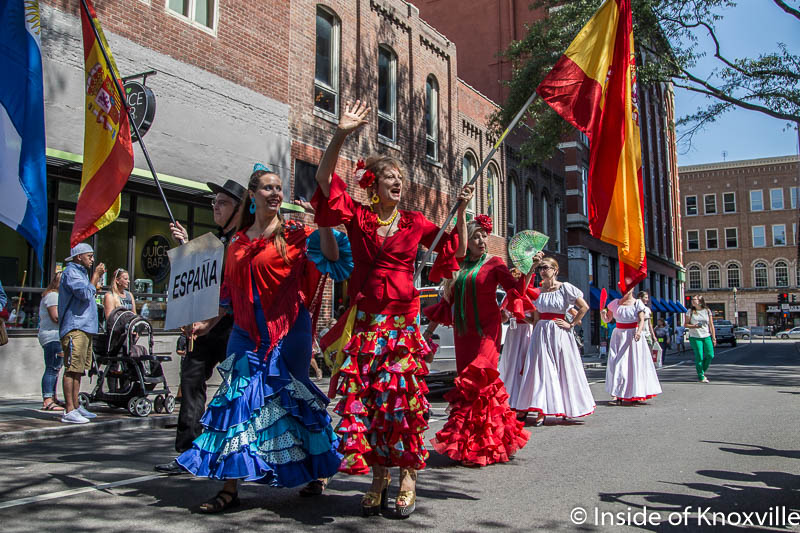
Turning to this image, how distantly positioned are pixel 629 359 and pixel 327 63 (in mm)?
11404

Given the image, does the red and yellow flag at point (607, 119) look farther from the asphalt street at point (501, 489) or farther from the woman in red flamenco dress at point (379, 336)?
the woman in red flamenco dress at point (379, 336)

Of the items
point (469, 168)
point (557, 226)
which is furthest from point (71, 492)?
point (557, 226)

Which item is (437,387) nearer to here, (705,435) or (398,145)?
(705,435)

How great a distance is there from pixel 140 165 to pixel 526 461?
9.23 m

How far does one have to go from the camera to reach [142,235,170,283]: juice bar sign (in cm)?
1272

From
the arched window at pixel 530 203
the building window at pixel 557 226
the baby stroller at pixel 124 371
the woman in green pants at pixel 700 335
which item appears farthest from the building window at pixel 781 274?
the baby stroller at pixel 124 371

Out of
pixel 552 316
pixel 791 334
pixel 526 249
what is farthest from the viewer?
pixel 791 334

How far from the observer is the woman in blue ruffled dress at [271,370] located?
3707 millimetres

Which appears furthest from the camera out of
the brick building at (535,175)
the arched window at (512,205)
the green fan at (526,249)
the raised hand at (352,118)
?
the brick building at (535,175)

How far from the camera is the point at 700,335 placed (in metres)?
13.8

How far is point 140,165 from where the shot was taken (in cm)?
1176

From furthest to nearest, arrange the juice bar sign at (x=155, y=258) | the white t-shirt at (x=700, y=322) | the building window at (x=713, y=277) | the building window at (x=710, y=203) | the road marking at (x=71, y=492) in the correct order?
the building window at (x=710, y=203), the building window at (x=713, y=277), the white t-shirt at (x=700, y=322), the juice bar sign at (x=155, y=258), the road marking at (x=71, y=492)

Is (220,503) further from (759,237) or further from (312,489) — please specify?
(759,237)

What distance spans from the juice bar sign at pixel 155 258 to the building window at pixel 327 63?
5834mm
